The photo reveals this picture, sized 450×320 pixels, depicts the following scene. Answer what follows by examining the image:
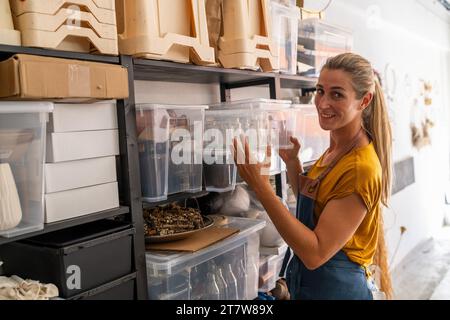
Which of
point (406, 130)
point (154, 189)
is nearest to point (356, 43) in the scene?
point (406, 130)

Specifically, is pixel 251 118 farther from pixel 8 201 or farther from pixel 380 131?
pixel 8 201

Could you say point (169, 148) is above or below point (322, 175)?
above

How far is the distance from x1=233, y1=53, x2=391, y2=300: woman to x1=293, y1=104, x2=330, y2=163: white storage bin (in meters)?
0.32

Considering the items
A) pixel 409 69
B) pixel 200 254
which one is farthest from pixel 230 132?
pixel 409 69

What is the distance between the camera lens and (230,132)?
150 centimetres

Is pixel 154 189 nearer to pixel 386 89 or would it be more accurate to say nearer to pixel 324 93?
pixel 324 93

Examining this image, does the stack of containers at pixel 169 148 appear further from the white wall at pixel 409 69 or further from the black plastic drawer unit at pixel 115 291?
the white wall at pixel 409 69

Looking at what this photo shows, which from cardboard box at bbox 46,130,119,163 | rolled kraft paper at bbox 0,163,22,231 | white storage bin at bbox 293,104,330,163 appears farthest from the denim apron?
rolled kraft paper at bbox 0,163,22,231

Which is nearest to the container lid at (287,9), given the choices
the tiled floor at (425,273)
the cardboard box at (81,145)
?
the cardboard box at (81,145)

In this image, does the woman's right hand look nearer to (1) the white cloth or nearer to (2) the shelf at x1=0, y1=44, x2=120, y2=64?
(2) the shelf at x1=0, y1=44, x2=120, y2=64

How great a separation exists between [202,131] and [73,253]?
609mm

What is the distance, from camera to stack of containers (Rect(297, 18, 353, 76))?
205cm

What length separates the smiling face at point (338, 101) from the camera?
53.2 inches

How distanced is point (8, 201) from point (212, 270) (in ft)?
2.54
